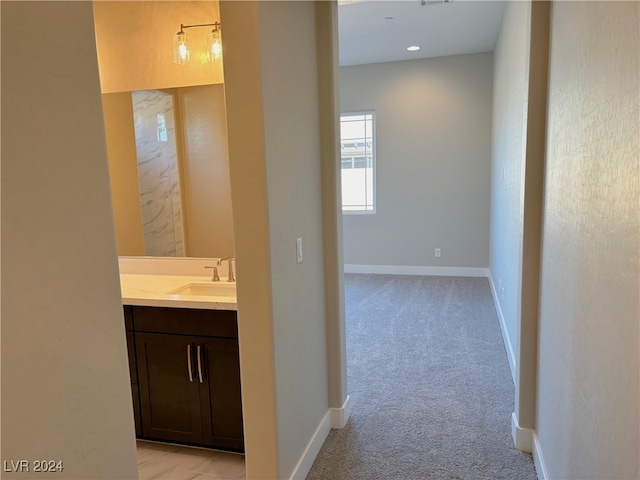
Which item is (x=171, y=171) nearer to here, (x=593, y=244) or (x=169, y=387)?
(x=169, y=387)

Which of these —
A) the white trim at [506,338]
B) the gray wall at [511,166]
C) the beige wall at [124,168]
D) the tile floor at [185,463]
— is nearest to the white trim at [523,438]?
the gray wall at [511,166]

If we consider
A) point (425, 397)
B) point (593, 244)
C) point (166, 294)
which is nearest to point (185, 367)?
point (166, 294)

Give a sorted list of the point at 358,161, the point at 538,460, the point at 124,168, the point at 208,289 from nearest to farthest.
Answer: the point at 538,460
the point at 208,289
the point at 124,168
the point at 358,161

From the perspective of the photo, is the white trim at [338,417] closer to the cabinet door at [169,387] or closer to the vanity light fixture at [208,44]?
the cabinet door at [169,387]

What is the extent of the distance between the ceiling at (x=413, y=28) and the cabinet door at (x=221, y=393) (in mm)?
3044

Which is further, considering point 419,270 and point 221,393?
point 419,270

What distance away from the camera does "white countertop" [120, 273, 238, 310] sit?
2.13m

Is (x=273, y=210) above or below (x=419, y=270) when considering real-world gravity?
above

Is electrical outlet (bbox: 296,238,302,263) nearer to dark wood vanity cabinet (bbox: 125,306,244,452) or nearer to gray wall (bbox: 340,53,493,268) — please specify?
dark wood vanity cabinet (bbox: 125,306,244,452)

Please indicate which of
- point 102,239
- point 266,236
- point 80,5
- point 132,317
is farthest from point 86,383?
point 132,317

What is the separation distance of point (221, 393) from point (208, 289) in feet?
1.95

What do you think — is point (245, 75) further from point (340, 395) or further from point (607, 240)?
point (340, 395)

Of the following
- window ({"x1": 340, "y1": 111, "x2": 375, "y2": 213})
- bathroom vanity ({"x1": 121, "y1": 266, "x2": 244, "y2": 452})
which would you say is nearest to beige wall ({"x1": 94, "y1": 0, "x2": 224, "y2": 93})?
bathroom vanity ({"x1": 121, "y1": 266, "x2": 244, "y2": 452})

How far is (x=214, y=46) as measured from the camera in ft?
8.68
